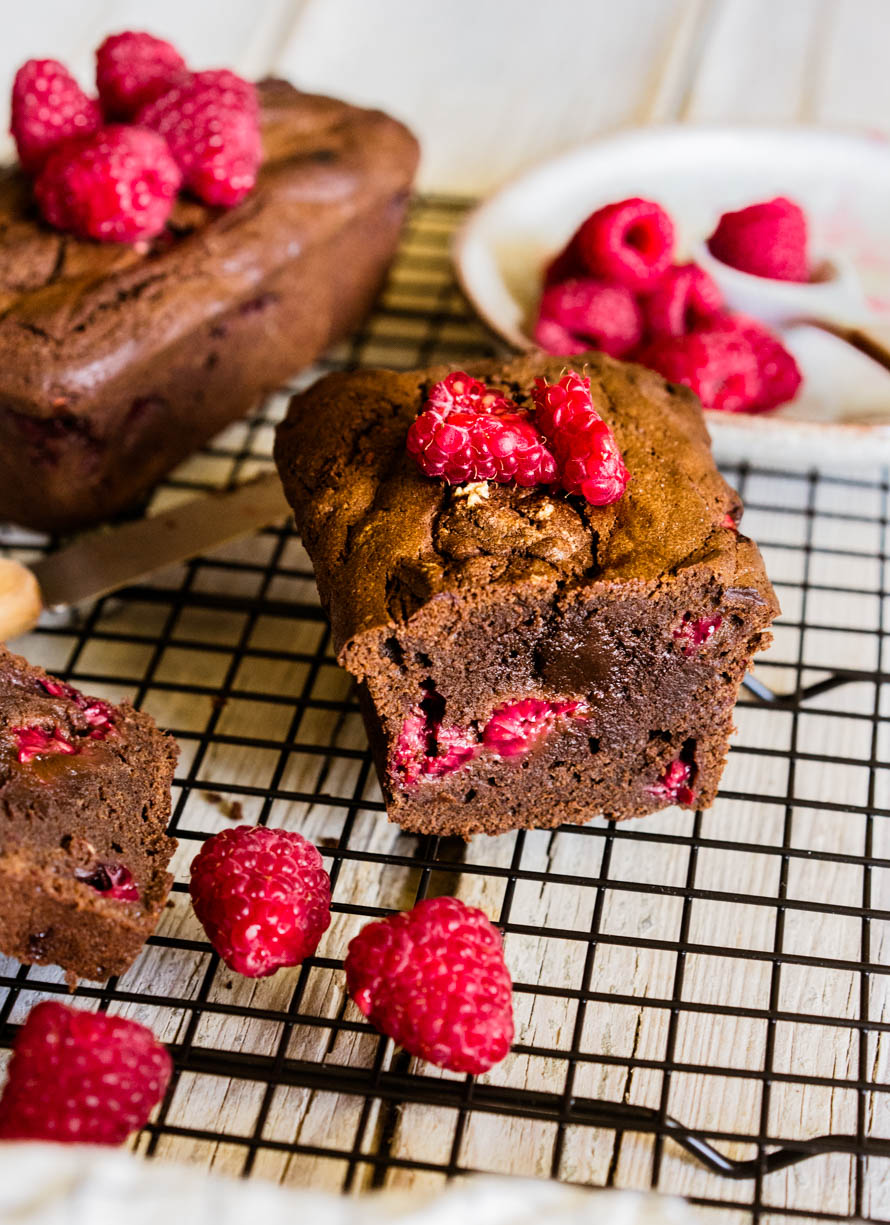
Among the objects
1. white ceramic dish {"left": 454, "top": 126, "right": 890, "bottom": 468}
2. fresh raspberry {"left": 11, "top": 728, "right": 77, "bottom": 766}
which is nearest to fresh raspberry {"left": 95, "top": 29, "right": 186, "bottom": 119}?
white ceramic dish {"left": 454, "top": 126, "right": 890, "bottom": 468}

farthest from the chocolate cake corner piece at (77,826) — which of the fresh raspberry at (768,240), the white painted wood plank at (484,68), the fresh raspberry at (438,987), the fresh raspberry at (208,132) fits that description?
the white painted wood plank at (484,68)

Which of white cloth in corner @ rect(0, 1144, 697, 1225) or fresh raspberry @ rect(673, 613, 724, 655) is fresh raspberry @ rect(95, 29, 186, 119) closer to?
fresh raspberry @ rect(673, 613, 724, 655)

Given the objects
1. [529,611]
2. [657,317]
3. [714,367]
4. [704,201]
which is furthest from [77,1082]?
[704,201]

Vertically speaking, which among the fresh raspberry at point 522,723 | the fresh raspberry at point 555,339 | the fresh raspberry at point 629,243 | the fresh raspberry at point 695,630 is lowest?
the fresh raspberry at point 522,723

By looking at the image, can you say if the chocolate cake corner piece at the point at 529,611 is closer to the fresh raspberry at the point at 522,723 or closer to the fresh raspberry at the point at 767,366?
the fresh raspberry at the point at 522,723

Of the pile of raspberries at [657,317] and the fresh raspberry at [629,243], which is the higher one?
the fresh raspberry at [629,243]

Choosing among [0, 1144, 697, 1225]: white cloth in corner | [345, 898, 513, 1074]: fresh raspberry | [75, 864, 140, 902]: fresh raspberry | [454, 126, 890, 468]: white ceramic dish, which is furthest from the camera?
[454, 126, 890, 468]: white ceramic dish

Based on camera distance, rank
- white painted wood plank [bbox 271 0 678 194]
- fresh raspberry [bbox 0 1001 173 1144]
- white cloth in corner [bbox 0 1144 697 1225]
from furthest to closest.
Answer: white painted wood plank [bbox 271 0 678 194] < fresh raspberry [bbox 0 1001 173 1144] < white cloth in corner [bbox 0 1144 697 1225]
